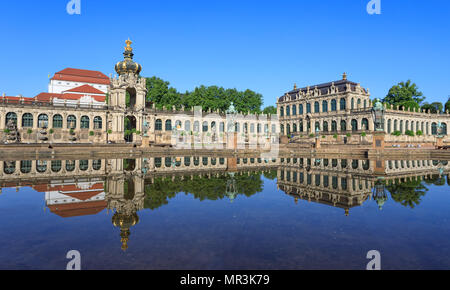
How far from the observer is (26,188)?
45.5 feet

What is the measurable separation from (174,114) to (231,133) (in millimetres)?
30770

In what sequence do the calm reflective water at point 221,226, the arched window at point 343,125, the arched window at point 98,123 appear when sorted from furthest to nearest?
1. the arched window at point 343,125
2. the arched window at point 98,123
3. the calm reflective water at point 221,226

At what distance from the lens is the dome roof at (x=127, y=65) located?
59.4 meters

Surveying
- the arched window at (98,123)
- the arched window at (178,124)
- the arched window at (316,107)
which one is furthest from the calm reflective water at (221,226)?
the arched window at (316,107)

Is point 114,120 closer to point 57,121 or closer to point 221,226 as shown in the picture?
point 57,121

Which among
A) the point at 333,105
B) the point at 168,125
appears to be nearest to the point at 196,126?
the point at 168,125

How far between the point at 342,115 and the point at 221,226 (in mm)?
70574

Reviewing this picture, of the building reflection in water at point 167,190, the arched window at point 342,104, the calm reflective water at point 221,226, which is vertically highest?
the arched window at point 342,104

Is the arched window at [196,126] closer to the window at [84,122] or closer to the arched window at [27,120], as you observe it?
the window at [84,122]

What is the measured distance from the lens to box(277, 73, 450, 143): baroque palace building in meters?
67.9

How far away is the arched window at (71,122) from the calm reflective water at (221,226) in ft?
153

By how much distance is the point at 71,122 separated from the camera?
187 feet

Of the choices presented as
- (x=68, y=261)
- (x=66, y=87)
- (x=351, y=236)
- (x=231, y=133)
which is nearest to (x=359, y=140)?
(x=231, y=133)
